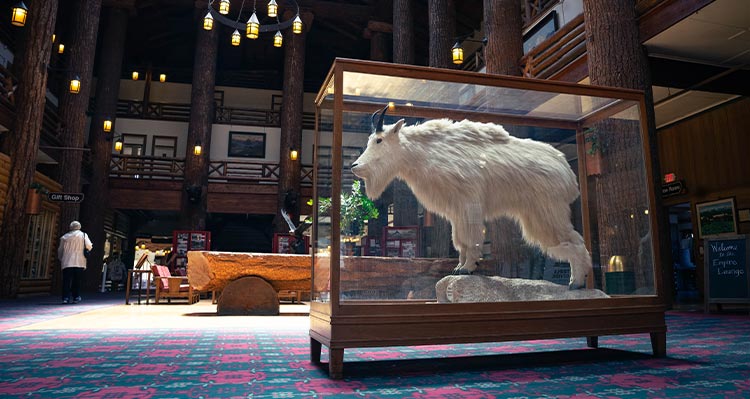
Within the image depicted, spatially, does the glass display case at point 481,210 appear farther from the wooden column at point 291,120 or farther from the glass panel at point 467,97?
the wooden column at point 291,120

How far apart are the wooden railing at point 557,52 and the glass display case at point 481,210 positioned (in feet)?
16.7

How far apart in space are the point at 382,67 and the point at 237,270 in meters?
4.60

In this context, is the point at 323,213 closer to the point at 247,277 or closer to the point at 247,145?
the point at 247,277

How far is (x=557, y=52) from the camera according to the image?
8188 mm

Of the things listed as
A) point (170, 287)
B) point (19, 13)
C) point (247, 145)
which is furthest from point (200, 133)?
point (19, 13)

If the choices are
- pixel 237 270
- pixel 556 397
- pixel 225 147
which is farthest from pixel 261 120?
pixel 556 397

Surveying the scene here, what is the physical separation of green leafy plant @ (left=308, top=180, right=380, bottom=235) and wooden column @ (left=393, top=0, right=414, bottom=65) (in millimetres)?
9923

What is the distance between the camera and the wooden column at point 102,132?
13719mm

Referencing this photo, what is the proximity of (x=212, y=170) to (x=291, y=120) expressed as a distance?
302 cm

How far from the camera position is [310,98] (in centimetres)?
1934

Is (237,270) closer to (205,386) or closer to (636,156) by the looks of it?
(205,386)

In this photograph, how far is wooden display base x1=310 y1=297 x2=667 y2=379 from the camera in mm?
2328

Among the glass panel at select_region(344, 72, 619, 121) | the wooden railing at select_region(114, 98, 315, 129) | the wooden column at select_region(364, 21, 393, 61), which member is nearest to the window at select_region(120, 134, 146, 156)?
the wooden railing at select_region(114, 98, 315, 129)

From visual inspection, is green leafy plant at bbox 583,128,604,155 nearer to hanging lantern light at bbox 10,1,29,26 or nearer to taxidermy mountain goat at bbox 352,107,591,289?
taxidermy mountain goat at bbox 352,107,591,289
